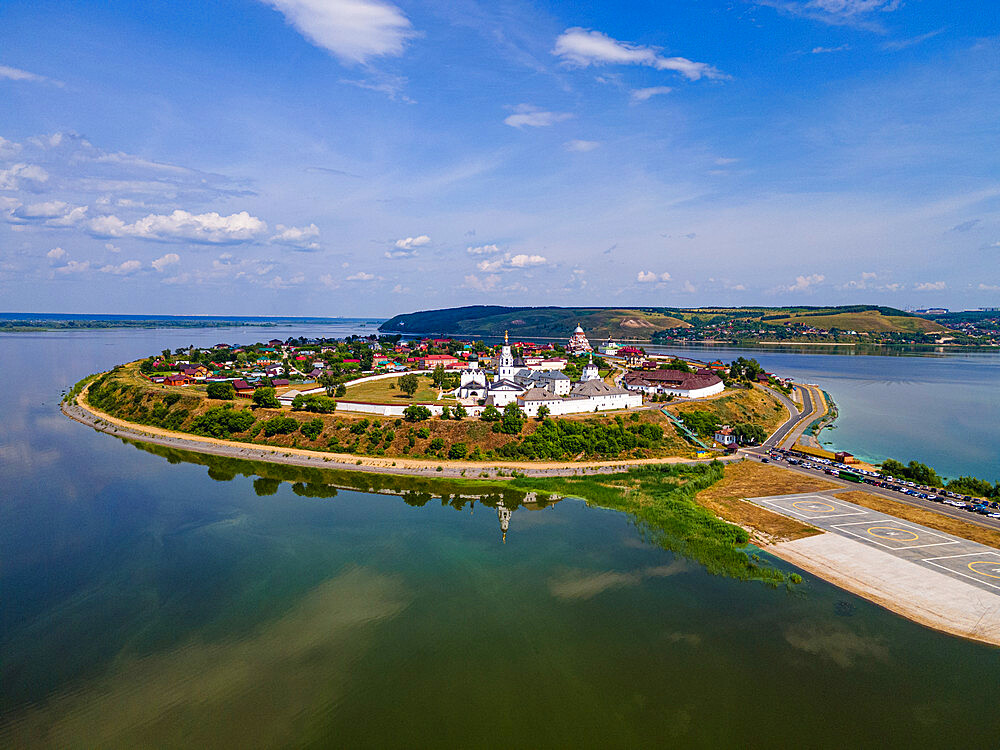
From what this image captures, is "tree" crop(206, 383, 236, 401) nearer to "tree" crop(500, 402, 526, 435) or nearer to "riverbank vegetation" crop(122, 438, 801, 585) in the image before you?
"riverbank vegetation" crop(122, 438, 801, 585)

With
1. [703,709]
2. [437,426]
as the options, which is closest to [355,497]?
[437,426]

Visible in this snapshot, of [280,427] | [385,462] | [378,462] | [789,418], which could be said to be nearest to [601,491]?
[385,462]

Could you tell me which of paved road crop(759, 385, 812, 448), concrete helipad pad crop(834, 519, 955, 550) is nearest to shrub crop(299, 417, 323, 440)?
concrete helipad pad crop(834, 519, 955, 550)

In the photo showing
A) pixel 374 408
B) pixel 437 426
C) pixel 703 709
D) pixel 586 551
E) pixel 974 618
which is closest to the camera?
pixel 703 709

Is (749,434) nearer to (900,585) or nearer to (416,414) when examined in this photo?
(900,585)

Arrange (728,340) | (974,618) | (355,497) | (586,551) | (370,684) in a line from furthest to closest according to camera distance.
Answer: (728,340) < (355,497) < (586,551) < (974,618) < (370,684)

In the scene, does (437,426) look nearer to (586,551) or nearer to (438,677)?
(586,551)
